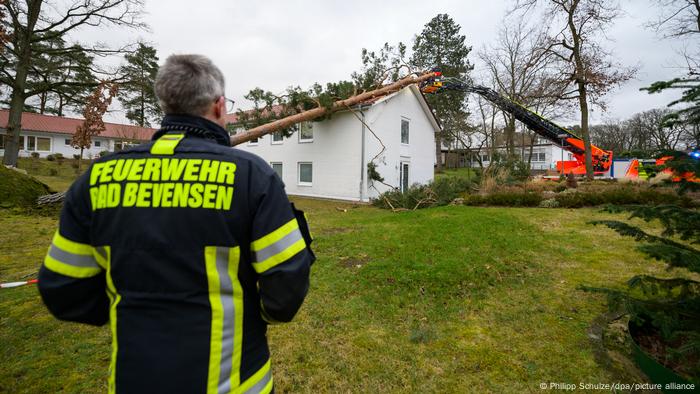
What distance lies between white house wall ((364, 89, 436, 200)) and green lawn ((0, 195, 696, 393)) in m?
9.67

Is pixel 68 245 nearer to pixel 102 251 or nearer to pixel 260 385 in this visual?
pixel 102 251

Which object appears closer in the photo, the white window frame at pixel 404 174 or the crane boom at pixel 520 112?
the crane boom at pixel 520 112

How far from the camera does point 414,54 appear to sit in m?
31.3

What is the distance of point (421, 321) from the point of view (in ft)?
12.2

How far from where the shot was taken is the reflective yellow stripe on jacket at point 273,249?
1.22 m

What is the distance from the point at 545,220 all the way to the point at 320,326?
23.9 feet

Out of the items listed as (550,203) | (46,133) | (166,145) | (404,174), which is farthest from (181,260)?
(46,133)

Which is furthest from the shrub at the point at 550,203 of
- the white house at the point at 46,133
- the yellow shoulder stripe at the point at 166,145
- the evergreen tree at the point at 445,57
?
the white house at the point at 46,133

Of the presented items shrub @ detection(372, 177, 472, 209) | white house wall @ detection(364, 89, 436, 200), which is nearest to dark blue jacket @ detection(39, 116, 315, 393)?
shrub @ detection(372, 177, 472, 209)

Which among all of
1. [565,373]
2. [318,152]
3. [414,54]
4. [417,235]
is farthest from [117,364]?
[414,54]

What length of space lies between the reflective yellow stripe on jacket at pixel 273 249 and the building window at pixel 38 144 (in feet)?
153

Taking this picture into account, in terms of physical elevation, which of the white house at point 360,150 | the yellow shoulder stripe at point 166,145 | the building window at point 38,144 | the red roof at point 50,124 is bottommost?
the yellow shoulder stripe at point 166,145

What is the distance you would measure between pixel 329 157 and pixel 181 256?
15992 mm

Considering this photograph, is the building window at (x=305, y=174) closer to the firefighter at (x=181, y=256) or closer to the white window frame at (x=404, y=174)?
the white window frame at (x=404, y=174)
